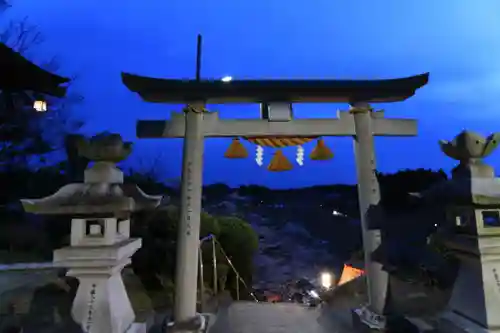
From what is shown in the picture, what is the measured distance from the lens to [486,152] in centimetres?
353

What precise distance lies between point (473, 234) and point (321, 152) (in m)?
3.81

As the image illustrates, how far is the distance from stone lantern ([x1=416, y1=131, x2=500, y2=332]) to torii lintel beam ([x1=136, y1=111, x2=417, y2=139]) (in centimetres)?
252

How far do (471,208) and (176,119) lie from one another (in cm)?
461

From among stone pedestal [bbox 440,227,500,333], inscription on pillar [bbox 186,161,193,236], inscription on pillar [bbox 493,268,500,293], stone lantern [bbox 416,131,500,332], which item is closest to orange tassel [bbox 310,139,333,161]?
inscription on pillar [bbox 186,161,193,236]

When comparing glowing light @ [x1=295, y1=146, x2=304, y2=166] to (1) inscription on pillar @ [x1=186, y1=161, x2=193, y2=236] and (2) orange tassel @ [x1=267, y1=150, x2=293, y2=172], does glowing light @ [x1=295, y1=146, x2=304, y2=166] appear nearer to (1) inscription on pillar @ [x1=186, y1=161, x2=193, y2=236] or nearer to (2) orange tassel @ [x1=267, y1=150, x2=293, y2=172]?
(2) orange tassel @ [x1=267, y1=150, x2=293, y2=172]

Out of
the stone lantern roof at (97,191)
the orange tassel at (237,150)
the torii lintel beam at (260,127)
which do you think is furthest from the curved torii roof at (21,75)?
the stone lantern roof at (97,191)

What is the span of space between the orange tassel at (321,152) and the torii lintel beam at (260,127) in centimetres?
80

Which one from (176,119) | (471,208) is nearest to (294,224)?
(176,119)

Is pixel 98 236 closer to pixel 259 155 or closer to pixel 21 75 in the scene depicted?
pixel 259 155

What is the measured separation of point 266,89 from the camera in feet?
19.9

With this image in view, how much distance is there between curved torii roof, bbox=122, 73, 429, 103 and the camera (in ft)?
19.5

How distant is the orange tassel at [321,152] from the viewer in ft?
23.0

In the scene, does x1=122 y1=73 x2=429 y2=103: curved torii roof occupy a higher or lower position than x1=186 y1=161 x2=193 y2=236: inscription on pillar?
higher

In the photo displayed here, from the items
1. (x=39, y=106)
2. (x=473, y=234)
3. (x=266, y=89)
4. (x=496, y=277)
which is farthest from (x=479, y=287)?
(x=39, y=106)
